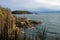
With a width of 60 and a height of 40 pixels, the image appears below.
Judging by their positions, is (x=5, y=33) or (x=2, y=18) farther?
(x=2, y=18)

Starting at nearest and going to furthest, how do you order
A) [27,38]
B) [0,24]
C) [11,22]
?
1. [27,38]
2. [0,24]
3. [11,22]

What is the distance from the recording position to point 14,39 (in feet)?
27.2

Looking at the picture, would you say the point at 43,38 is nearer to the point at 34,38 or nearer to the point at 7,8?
the point at 34,38

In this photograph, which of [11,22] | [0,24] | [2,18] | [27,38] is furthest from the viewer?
[11,22]

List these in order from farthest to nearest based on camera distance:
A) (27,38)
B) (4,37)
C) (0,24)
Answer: (0,24) → (27,38) → (4,37)

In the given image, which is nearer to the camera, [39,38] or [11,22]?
[39,38]

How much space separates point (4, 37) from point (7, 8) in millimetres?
5542

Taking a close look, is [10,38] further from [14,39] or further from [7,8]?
[7,8]

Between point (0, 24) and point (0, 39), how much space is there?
184 centimetres

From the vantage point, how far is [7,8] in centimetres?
1344

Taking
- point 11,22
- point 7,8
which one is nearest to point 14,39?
point 11,22

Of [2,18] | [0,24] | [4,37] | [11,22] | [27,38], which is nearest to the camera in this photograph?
[4,37]

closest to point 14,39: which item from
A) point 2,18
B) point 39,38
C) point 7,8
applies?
point 39,38

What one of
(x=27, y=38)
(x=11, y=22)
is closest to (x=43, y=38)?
(x=27, y=38)
